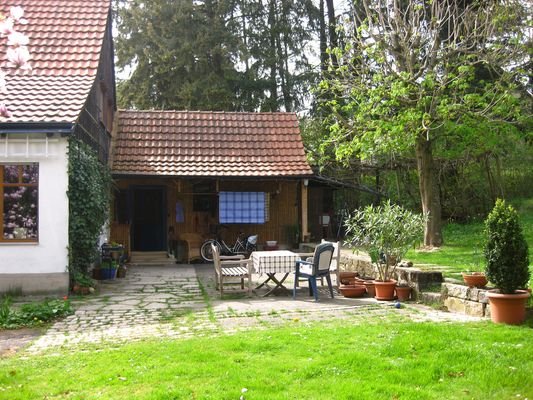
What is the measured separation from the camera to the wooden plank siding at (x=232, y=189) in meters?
17.3

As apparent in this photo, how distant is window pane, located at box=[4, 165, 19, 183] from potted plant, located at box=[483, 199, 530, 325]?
876cm

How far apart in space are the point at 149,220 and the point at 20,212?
6811 millimetres

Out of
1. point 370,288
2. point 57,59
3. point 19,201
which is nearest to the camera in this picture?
point 370,288

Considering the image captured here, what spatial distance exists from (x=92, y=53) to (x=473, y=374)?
11583mm

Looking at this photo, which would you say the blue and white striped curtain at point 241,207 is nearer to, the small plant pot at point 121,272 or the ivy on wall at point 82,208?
the small plant pot at point 121,272

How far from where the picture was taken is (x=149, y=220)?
17578mm

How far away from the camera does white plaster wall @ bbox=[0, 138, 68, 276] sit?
10641 mm

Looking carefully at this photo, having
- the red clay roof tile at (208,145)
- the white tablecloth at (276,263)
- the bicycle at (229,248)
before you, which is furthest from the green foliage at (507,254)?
Result: the red clay roof tile at (208,145)

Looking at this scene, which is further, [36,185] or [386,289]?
[36,185]

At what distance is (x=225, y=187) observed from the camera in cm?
1766

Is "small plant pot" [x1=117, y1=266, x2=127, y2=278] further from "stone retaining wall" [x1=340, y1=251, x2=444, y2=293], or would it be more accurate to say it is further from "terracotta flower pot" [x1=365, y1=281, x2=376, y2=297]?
"terracotta flower pot" [x1=365, y1=281, x2=376, y2=297]

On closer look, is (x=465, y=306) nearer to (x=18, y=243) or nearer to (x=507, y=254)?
(x=507, y=254)

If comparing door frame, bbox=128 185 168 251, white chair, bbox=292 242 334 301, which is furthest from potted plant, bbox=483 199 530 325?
door frame, bbox=128 185 168 251

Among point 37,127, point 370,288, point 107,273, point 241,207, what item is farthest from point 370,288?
point 241,207
